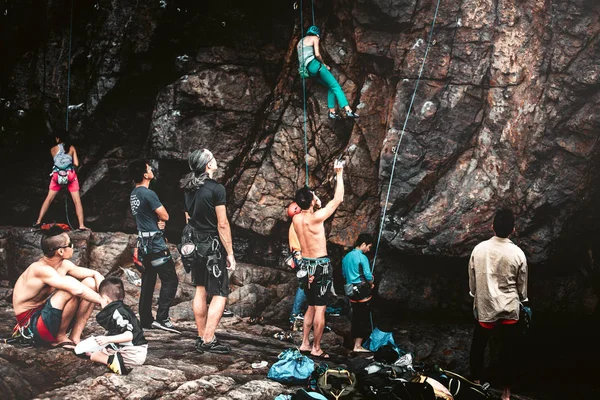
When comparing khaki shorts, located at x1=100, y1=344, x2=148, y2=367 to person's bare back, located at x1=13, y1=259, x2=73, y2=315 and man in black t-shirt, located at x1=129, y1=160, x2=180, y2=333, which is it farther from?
person's bare back, located at x1=13, y1=259, x2=73, y2=315

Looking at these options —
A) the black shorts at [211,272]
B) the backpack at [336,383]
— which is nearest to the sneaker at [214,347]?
the black shorts at [211,272]

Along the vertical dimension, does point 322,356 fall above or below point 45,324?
below

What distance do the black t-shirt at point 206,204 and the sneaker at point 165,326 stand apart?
1399mm

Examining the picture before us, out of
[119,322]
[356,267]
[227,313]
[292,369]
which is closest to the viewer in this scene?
[292,369]

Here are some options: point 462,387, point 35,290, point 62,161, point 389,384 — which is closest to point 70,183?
point 62,161

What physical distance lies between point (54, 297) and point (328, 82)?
4.70m

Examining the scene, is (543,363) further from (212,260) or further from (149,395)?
→ (149,395)

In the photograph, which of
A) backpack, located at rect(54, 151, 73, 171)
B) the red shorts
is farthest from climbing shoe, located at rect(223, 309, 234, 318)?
backpack, located at rect(54, 151, 73, 171)

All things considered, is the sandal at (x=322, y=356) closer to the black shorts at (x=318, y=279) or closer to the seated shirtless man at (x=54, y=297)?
the black shorts at (x=318, y=279)

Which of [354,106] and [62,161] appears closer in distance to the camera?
[62,161]

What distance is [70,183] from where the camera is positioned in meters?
7.70

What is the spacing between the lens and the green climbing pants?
788 cm

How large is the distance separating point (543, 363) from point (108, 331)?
6.13 m

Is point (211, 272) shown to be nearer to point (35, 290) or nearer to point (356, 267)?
point (356, 267)
